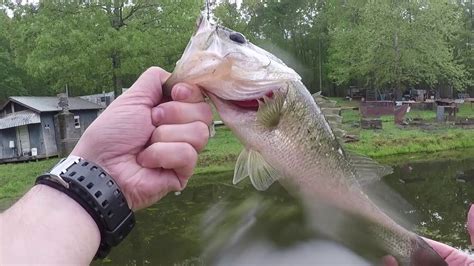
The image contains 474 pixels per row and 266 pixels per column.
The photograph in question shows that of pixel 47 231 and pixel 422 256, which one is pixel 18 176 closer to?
pixel 47 231

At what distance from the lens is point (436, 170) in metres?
14.9

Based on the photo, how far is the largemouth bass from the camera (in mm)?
2080

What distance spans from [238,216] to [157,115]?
29.7ft

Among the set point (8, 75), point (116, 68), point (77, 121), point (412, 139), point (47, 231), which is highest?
point (8, 75)

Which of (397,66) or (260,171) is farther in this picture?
(397,66)

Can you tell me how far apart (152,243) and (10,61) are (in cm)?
2981

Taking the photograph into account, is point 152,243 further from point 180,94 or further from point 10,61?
point 10,61

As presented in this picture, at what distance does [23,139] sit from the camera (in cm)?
1933

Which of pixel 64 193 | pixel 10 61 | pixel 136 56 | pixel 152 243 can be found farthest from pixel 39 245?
pixel 10 61

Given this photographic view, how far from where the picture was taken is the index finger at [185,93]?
2016 mm

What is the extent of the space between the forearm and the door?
19047 mm

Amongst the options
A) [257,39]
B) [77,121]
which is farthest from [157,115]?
[257,39]

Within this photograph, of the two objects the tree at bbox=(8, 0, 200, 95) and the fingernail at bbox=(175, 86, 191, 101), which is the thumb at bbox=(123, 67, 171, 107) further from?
the tree at bbox=(8, 0, 200, 95)

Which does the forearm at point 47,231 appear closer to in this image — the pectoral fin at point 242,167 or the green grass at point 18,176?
the pectoral fin at point 242,167
